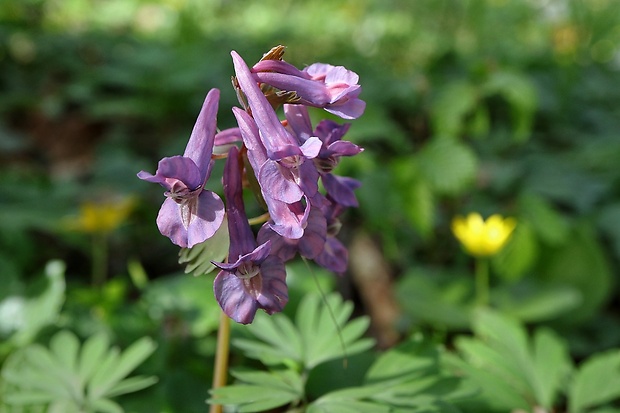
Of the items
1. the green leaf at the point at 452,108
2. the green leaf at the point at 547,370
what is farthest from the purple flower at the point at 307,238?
the green leaf at the point at 452,108

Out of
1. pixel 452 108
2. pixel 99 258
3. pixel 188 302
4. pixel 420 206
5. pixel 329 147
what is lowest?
pixel 329 147

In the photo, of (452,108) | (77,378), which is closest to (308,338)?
(77,378)

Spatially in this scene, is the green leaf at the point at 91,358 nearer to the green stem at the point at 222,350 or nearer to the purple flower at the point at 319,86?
the green stem at the point at 222,350

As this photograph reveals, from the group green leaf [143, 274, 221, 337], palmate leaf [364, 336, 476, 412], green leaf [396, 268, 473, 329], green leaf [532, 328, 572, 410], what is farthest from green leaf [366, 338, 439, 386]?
green leaf [396, 268, 473, 329]

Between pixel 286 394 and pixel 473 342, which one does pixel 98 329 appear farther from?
pixel 473 342

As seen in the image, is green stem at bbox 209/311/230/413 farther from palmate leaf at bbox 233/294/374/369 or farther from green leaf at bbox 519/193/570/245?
green leaf at bbox 519/193/570/245

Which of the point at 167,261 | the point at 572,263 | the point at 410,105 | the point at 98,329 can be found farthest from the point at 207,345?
the point at 410,105

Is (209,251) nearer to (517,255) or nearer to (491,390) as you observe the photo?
(491,390)
